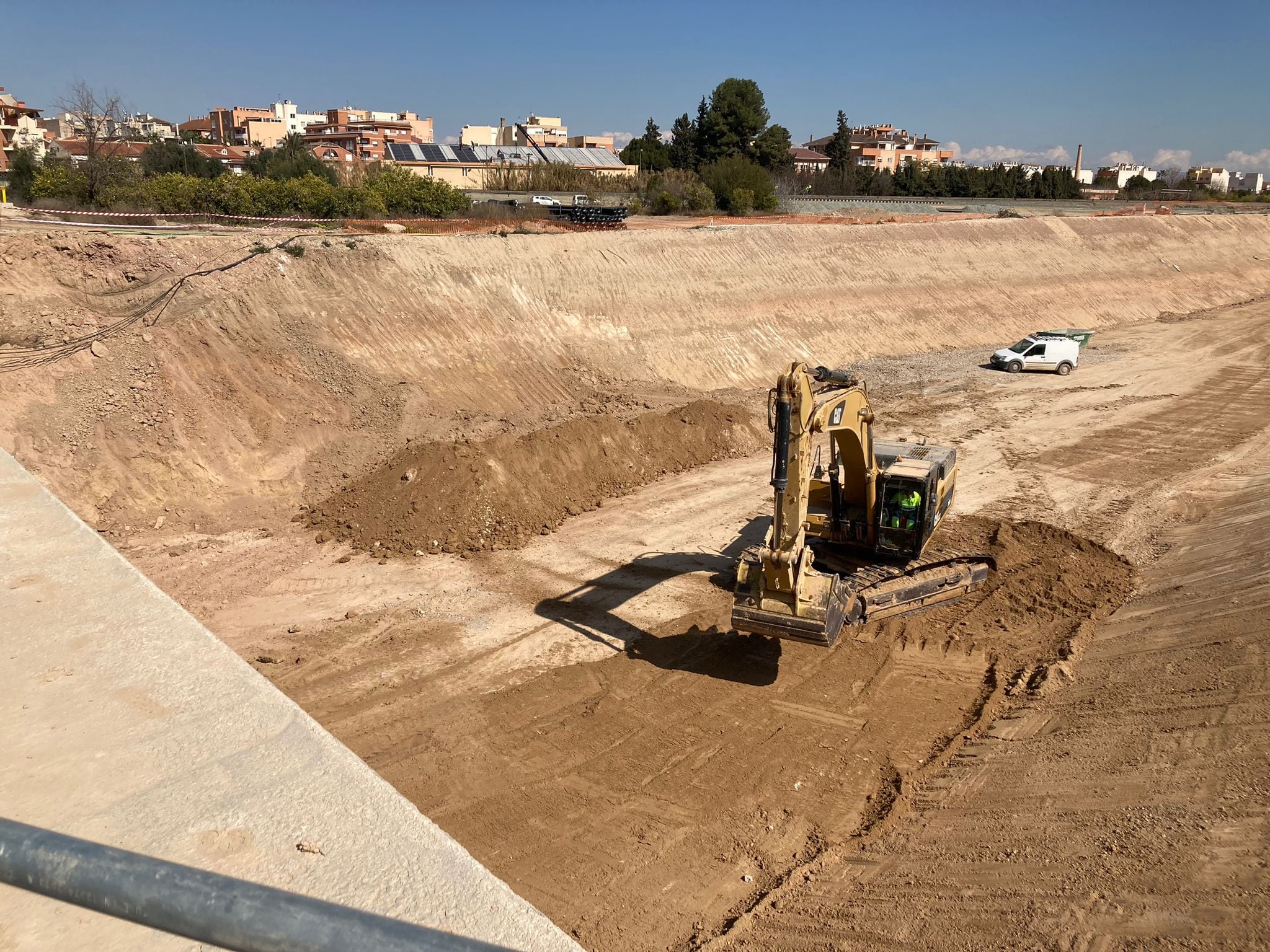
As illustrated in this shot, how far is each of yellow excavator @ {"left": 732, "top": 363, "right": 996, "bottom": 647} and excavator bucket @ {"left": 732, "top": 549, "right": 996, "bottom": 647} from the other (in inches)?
0.6

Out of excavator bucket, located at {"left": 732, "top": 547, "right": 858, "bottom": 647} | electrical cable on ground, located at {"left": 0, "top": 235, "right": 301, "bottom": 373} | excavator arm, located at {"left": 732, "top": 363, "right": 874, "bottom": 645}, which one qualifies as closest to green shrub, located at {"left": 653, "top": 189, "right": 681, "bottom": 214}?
electrical cable on ground, located at {"left": 0, "top": 235, "right": 301, "bottom": 373}

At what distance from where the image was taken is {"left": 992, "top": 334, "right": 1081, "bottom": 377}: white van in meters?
30.8

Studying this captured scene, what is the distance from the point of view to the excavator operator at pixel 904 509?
13.1 metres

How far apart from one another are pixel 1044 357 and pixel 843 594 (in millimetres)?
23160

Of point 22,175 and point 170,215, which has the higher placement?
point 22,175

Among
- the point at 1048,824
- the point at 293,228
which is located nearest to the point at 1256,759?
the point at 1048,824

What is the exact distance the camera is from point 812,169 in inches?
3282

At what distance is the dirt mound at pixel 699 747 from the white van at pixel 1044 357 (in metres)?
17.9

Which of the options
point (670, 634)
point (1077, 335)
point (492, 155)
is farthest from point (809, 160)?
point (670, 634)

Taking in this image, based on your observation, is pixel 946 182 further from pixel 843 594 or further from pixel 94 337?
pixel 843 594

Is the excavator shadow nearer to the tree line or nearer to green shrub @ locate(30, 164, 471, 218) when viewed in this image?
green shrub @ locate(30, 164, 471, 218)

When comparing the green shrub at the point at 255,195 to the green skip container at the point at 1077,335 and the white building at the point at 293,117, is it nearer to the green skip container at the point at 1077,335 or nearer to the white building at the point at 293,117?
the green skip container at the point at 1077,335

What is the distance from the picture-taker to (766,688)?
11898 millimetres

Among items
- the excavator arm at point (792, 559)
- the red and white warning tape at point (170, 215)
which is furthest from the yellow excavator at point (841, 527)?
the red and white warning tape at point (170, 215)
